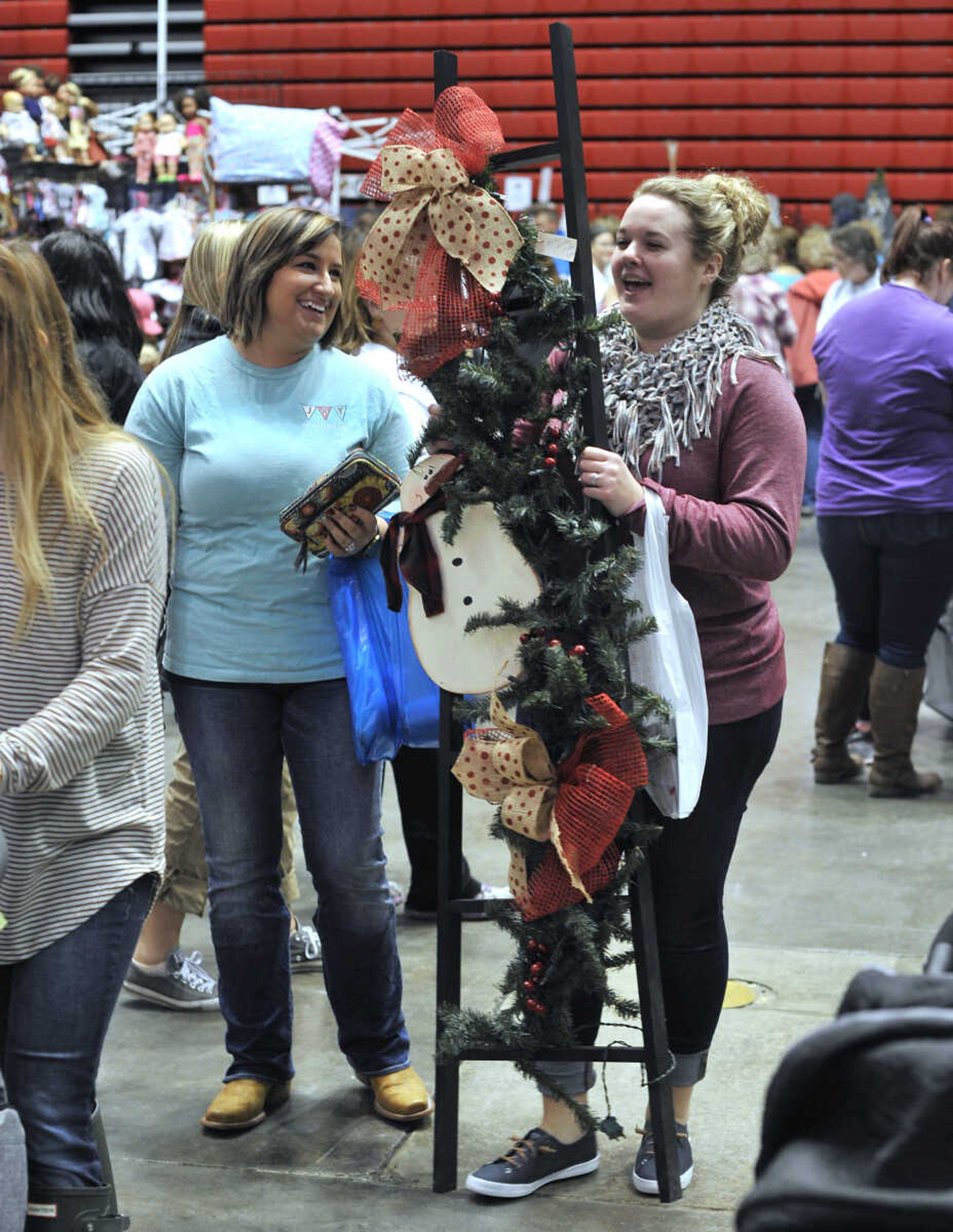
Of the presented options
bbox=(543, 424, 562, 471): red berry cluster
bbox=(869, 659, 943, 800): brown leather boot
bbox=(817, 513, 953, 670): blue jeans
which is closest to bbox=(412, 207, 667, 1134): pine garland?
bbox=(543, 424, 562, 471): red berry cluster

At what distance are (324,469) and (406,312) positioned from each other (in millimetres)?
455

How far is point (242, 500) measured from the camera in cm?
276

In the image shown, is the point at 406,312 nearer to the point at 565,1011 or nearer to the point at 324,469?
the point at 324,469

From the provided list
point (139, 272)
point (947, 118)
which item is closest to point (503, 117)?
point (947, 118)

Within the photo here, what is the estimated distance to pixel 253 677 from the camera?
2766 mm

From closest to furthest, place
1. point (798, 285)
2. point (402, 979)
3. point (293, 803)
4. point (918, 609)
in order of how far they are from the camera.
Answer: point (402, 979), point (293, 803), point (918, 609), point (798, 285)

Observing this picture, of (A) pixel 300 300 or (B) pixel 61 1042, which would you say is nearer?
(B) pixel 61 1042

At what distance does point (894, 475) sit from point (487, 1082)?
252 cm

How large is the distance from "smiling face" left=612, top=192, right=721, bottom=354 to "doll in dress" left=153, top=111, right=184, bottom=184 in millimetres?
10198

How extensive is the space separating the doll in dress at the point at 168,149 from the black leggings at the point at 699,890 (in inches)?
Answer: 412

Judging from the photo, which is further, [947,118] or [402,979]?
[947,118]

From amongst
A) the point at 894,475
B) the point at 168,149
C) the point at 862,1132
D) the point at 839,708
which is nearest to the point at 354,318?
the point at 894,475

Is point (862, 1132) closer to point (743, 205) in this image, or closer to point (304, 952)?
point (743, 205)

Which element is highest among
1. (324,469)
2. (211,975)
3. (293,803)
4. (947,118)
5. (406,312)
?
(947,118)
